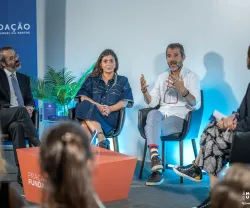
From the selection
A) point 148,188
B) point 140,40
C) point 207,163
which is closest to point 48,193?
point 207,163

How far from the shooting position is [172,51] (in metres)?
5.01

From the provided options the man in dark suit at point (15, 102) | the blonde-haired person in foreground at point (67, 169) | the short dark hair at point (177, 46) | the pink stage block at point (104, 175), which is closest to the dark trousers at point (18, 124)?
the man in dark suit at point (15, 102)

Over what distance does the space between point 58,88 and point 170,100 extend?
1.87 m

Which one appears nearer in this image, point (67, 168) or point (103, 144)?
point (67, 168)

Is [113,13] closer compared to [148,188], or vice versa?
[148,188]

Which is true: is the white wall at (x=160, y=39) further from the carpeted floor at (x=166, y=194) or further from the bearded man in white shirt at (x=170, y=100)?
the carpeted floor at (x=166, y=194)

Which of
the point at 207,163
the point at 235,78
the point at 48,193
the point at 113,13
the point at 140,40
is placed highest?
the point at 113,13

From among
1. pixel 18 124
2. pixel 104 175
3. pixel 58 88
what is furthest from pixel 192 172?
pixel 58 88

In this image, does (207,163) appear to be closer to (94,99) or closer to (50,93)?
(94,99)

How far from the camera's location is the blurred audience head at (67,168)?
126cm

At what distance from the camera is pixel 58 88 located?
629 cm

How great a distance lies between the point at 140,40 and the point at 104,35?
0.55m

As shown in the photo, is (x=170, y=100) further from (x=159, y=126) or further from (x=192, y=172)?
(x=192, y=172)

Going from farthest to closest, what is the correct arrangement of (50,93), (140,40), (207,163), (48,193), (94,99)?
(50,93), (140,40), (94,99), (207,163), (48,193)
